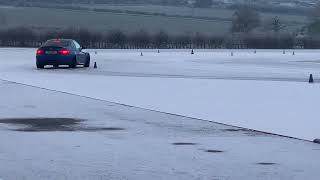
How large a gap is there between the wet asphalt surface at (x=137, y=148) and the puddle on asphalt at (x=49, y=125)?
0.05ft

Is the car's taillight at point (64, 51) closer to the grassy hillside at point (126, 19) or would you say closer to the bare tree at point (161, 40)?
the bare tree at point (161, 40)

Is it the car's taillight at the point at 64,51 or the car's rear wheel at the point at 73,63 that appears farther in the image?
the car's rear wheel at the point at 73,63

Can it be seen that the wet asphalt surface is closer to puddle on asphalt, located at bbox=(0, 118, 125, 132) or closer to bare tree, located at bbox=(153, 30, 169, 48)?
puddle on asphalt, located at bbox=(0, 118, 125, 132)

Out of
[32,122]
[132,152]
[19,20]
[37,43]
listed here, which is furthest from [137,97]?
[19,20]

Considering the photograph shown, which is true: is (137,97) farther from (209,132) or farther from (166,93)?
(209,132)

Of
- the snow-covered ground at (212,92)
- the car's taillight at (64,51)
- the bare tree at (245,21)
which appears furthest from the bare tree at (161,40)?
the snow-covered ground at (212,92)

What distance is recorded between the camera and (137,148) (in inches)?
531

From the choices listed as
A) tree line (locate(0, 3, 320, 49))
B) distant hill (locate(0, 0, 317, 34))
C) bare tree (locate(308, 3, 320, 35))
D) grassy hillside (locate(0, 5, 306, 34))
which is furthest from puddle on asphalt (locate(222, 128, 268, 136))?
bare tree (locate(308, 3, 320, 35))

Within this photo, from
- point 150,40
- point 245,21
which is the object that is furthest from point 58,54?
point 245,21

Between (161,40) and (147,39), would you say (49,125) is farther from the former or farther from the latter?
(161,40)

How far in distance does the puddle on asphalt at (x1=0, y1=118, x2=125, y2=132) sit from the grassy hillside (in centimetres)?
9014

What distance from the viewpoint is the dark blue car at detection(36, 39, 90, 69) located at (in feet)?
129

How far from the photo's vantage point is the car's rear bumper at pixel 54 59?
39219 mm

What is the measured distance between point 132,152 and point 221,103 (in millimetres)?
8444
